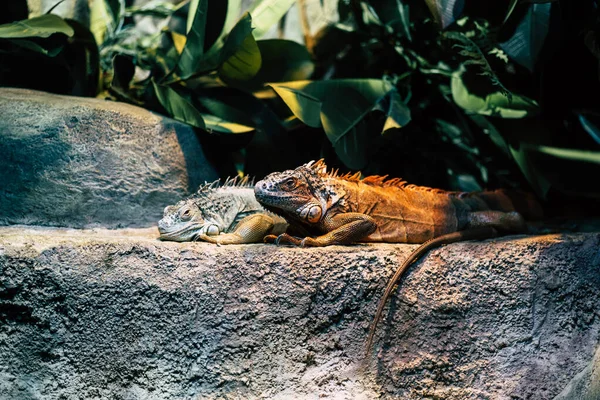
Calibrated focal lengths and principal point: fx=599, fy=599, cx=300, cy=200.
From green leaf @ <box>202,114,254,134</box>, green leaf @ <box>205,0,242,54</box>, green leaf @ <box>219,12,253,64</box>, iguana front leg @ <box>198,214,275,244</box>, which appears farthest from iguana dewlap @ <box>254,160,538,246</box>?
green leaf @ <box>205,0,242,54</box>

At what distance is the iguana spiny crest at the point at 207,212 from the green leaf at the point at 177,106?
1.91ft

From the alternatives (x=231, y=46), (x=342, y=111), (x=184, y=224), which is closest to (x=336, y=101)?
(x=342, y=111)

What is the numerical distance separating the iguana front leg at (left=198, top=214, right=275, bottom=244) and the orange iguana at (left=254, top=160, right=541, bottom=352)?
13 cm

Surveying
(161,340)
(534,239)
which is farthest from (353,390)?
(534,239)

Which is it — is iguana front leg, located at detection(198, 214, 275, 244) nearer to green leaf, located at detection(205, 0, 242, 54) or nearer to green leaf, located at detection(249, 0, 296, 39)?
green leaf, located at detection(205, 0, 242, 54)

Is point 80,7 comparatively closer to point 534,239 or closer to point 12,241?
point 12,241

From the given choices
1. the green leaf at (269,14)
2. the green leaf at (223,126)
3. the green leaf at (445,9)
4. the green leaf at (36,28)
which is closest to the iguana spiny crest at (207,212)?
the green leaf at (223,126)

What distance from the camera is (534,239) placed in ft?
11.8

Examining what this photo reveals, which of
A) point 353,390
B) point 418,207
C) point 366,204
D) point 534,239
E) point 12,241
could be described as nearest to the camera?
point 12,241

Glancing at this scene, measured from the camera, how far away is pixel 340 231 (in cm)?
351

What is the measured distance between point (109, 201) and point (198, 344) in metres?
1.54

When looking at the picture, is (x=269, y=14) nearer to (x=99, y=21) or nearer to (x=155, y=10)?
(x=155, y=10)

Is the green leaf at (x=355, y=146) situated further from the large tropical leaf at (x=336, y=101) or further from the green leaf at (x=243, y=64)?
the green leaf at (x=243, y=64)

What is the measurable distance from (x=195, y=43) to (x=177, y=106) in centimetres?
55
